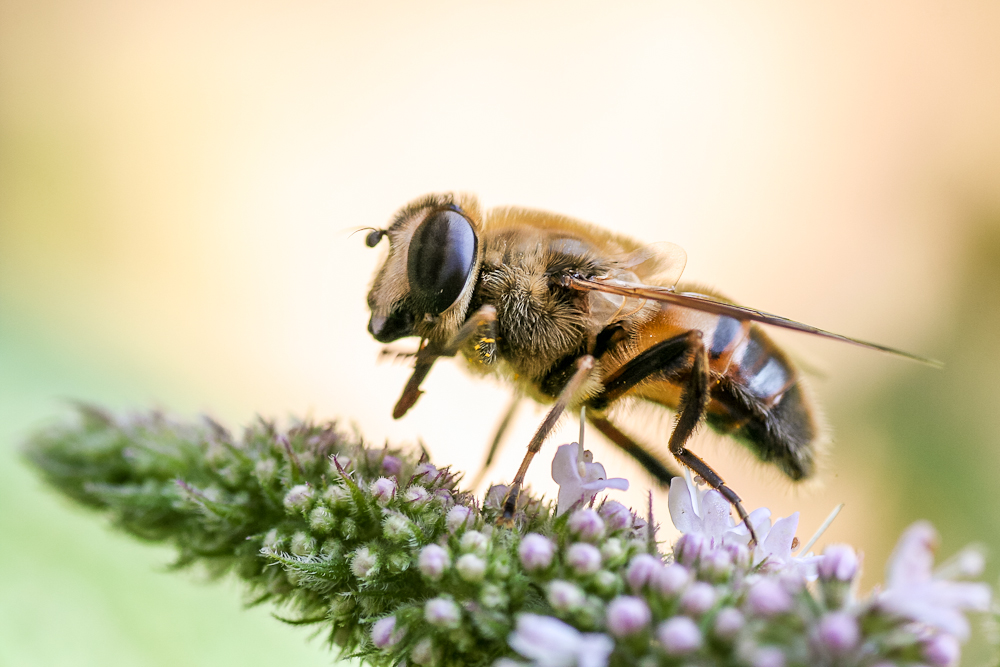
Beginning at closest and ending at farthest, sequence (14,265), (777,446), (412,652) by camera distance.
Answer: (412,652)
(777,446)
(14,265)

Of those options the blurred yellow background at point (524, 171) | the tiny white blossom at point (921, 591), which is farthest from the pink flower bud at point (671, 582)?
the blurred yellow background at point (524, 171)

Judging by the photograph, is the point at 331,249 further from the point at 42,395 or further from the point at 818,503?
the point at 818,503

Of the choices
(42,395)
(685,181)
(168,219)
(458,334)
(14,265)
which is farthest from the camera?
(685,181)

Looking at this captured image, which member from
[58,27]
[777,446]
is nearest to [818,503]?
[777,446]

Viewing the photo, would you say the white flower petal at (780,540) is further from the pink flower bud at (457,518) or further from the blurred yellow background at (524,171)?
the blurred yellow background at (524,171)

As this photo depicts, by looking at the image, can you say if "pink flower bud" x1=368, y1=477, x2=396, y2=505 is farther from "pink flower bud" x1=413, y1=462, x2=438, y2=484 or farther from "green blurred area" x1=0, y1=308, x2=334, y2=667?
"green blurred area" x1=0, y1=308, x2=334, y2=667

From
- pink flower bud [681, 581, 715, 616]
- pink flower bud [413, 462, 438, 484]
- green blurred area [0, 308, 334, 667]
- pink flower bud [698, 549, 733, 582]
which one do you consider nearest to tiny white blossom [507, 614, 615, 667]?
pink flower bud [681, 581, 715, 616]
